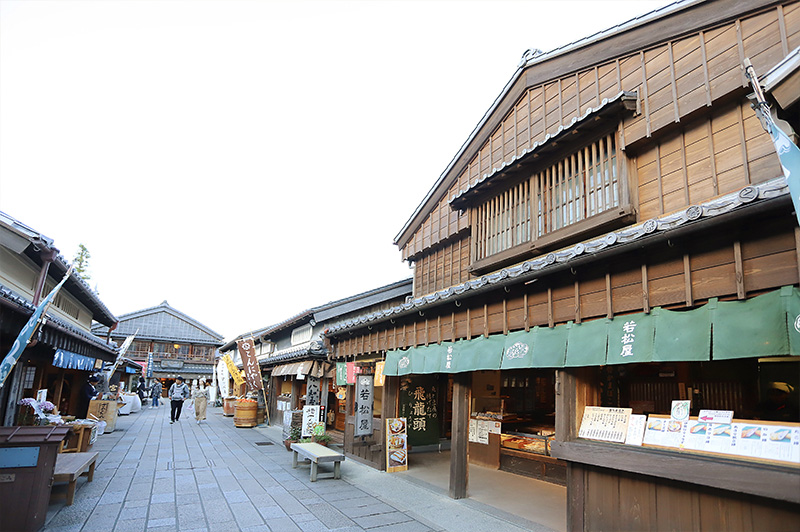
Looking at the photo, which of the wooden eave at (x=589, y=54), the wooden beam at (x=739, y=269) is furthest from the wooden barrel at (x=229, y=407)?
the wooden beam at (x=739, y=269)

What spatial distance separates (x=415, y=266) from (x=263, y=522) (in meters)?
10.00

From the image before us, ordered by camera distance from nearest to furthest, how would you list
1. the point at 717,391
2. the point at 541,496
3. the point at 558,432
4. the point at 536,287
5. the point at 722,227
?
the point at 722,227, the point at 558,432, the point at 536,287, the point at 717,391, the point at 541,496

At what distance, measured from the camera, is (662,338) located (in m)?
5.44

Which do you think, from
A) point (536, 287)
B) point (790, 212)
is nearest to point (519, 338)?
point (536, 287)

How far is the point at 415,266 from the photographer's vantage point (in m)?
16.2

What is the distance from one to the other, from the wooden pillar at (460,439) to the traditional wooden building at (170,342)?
50351 mm

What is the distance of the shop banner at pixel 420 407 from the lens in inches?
593

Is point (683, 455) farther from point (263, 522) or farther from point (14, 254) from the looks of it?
point (14, 254)

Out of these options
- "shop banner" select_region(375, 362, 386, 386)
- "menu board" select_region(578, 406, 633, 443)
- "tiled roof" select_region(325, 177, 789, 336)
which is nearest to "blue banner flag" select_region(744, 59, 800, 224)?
"tiled roof" select_region(325, 177, 789, 336)

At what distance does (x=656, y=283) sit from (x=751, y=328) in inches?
48.4

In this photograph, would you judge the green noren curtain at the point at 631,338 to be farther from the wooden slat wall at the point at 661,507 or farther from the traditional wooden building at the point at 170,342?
the traditional wooden building at the point at 170,342

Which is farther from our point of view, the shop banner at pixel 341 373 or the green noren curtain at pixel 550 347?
the shop banner at pixel 341 373

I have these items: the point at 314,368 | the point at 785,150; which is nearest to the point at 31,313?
the point at 314,368

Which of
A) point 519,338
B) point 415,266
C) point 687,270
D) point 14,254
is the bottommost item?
point 519,338
